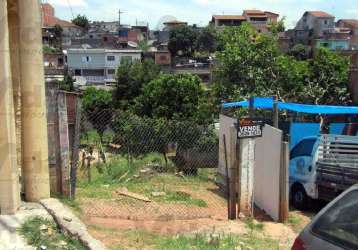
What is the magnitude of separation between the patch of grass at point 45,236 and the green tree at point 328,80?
16557 mm

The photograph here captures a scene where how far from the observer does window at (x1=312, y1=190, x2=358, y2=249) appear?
3.35m

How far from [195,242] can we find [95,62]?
74.1 metres

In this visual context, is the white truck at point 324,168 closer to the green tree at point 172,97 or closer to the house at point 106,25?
the green tree at point 172,97

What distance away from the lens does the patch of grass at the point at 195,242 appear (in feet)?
→ 21.5

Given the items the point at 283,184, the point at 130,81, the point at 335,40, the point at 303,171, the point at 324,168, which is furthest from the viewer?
the point at 335,40

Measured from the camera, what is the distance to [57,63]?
253ft

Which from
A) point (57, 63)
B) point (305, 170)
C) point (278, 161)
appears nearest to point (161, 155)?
point (305, 170)

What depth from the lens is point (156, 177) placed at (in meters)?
12.6

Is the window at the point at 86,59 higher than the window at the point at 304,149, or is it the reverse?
the window at the point at 86,59

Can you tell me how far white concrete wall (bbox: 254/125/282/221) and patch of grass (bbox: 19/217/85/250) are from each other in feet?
13.4

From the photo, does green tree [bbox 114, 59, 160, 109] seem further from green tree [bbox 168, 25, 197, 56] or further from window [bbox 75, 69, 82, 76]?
green tree [bbox 168, 25, 197, 56]

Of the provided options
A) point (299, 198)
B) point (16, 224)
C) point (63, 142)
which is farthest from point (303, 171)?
point (16, 224)

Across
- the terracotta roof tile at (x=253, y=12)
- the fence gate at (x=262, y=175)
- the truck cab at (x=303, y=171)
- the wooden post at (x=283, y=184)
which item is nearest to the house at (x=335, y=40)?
the terracotta roof tile at (x=253, y=12)

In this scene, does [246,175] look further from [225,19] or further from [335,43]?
[225,19]
